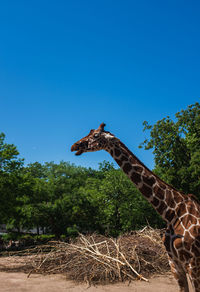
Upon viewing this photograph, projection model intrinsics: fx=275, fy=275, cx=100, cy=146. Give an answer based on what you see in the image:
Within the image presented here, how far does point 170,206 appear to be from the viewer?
187 inches

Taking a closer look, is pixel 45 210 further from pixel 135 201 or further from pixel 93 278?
pixel 93 278

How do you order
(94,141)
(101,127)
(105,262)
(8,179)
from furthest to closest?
(8,179), (105,262), (101,127), (94,141)

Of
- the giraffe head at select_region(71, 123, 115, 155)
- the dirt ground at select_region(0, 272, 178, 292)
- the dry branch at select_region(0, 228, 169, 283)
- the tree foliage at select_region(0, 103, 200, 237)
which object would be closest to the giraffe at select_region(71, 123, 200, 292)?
the giraffe head at select_region(71, 123, 115, 155)

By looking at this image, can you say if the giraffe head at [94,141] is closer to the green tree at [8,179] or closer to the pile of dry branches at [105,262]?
the pile of dry branches at [105,262]

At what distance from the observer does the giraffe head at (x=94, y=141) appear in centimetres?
524

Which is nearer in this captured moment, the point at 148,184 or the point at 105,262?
the point at 148,184

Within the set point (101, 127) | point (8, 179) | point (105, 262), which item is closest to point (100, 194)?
point (8, 179)

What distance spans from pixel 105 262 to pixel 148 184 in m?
4.13

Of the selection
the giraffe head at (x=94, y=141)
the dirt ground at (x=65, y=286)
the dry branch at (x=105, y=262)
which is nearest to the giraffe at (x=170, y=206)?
the giraffe head at (x=94, y=141)

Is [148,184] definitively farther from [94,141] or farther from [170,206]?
[94,141]

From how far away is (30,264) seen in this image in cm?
917

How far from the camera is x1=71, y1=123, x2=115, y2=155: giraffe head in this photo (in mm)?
5238

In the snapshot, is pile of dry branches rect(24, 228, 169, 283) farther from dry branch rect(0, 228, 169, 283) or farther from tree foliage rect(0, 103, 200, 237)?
tree foliage rect(0, 103, 200, 237)

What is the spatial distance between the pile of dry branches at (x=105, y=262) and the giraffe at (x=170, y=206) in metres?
3.27
